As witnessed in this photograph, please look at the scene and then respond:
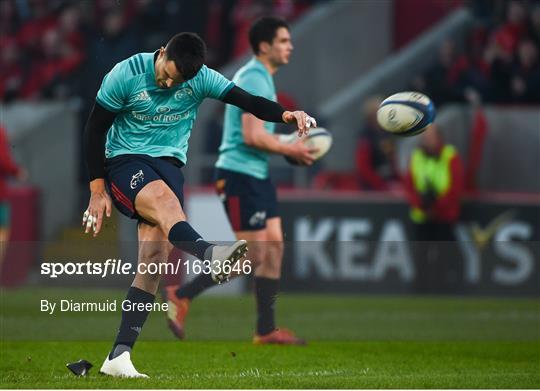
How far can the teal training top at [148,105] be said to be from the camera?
340 inches

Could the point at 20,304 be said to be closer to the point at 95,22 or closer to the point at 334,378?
the point at 334,378

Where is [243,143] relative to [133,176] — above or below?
above

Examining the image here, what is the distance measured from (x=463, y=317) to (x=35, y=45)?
10.6 m

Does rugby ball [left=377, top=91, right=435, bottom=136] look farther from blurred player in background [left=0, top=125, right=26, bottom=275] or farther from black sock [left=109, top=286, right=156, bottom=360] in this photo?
blurred player in background [left=0, top=125, right=26, bottom=275]

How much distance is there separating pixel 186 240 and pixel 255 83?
2843 mm

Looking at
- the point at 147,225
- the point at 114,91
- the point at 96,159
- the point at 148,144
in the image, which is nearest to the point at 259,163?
the point at 148,144

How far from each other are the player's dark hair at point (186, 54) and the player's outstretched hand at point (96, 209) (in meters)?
0.90

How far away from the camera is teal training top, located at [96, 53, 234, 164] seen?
865 cm

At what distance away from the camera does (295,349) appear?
1067 cm

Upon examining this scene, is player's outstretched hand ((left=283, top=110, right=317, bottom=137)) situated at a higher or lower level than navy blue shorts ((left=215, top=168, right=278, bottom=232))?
higher

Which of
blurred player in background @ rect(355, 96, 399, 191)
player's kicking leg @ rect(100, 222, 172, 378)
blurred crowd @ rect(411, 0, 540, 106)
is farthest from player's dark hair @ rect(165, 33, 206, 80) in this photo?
blurred crowd @ rect(411, 0, 540, 106)

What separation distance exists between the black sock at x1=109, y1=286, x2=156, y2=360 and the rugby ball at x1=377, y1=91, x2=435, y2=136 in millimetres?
2073

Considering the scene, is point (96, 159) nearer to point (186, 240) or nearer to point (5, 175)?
point (186, 240)

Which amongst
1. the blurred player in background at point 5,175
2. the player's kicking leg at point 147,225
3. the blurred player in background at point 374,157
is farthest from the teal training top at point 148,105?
the blurred player in background at point 374,157
